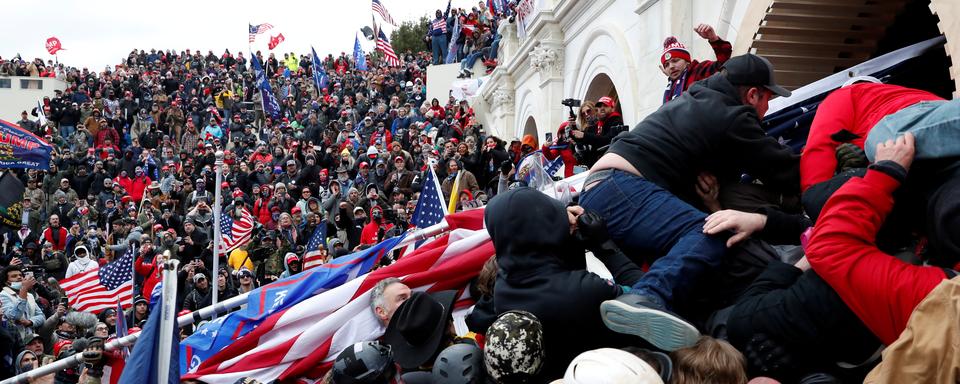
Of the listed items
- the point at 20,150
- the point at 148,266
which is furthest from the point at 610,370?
the point at 20,150

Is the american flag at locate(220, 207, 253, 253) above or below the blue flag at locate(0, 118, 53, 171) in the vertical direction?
below

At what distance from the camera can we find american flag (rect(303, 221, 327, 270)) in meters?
11.3

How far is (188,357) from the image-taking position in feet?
18.5

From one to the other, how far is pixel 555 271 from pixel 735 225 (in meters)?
0.78

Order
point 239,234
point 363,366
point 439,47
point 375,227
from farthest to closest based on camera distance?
point 439,47
point 239,234
point 375,227
point 363,366

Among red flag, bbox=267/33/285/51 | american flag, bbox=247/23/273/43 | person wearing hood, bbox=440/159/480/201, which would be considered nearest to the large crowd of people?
person wearing hood, bbox=440/159/480/201

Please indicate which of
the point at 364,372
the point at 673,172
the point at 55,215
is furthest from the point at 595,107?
the point at 55,215

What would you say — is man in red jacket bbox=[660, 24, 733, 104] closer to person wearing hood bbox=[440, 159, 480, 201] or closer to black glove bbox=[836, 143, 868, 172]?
black glove bbox=[836, 143, 868, 172]

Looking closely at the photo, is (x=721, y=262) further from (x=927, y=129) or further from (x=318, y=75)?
(x=318, y=75)

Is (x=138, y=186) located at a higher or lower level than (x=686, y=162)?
lower

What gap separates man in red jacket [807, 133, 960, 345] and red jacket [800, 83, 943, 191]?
59 cm

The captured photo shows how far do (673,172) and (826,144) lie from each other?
0.67 m

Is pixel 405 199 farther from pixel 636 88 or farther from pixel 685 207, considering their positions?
pixel 685 207

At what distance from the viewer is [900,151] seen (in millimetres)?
3098
